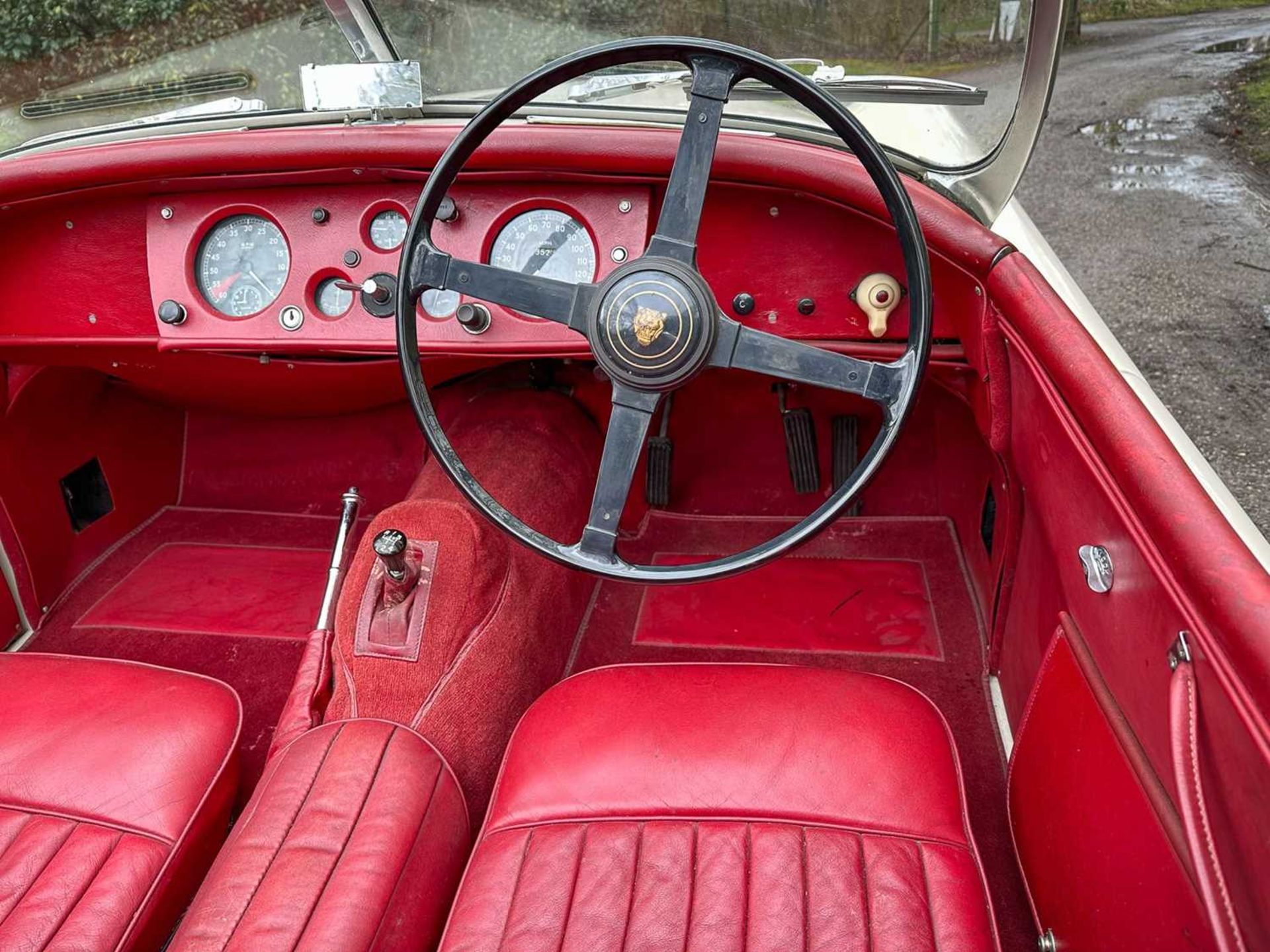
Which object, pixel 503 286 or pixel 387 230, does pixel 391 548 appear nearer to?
pixel 503 286

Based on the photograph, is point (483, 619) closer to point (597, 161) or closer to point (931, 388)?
point (597, 161)

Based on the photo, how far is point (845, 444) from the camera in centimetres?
234

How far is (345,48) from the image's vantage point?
172 centimetres

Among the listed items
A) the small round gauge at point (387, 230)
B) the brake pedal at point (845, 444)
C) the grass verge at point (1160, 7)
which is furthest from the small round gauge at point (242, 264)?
the grass verge at point (1160, 7)

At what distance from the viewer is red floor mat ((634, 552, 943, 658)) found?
2.04 m

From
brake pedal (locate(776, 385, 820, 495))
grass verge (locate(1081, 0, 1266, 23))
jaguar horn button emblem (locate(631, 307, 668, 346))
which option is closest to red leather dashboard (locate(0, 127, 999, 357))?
jaguar horn button emblem (locate(631, 307, 668, 346))

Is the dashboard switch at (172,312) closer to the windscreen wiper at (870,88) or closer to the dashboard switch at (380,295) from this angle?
the dashboard switch at (380,295)

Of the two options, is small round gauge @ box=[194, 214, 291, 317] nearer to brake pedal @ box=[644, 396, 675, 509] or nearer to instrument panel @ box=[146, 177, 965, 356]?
instrument panel @ box=[146, 177, 965, 356]

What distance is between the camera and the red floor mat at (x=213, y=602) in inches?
82.7

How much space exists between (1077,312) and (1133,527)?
28.4 inches

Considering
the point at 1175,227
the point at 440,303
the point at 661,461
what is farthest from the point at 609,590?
the point at 1175,227

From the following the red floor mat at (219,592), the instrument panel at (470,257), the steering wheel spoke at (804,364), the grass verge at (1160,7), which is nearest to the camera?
the steering wheel spoke at (804,364)

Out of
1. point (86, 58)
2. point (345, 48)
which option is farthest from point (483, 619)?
point (86, 58)

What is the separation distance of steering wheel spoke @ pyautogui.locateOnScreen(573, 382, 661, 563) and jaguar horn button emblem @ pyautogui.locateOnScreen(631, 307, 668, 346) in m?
0.10
